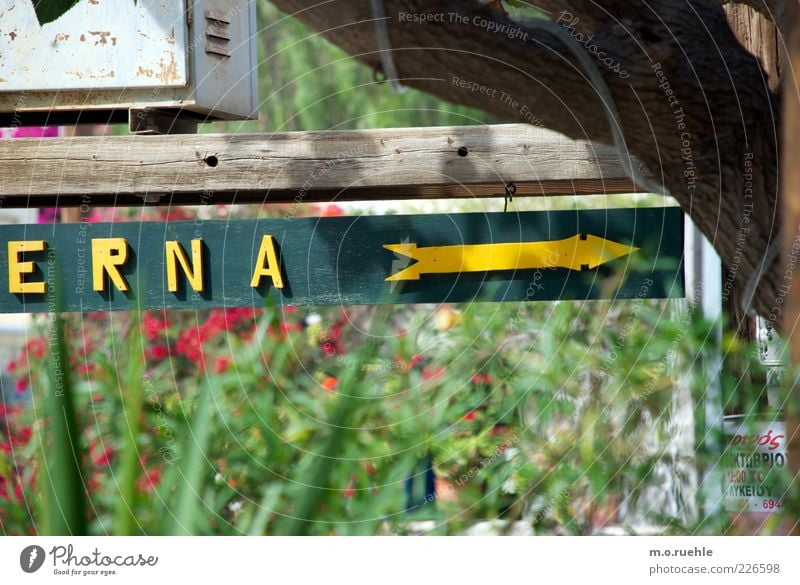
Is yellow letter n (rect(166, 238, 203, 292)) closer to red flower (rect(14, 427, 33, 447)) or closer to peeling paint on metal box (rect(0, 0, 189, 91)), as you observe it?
peeling paint on metal box (rect(0, 0, 189, 91))

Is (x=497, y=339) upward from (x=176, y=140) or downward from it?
downward

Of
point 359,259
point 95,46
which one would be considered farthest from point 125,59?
point 359,259

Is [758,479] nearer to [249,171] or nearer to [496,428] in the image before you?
[496,428]

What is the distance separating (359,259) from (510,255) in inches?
11.5

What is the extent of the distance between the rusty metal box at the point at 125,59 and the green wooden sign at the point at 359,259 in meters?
0.25

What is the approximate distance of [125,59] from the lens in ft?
6.33

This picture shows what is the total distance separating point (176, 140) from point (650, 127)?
92cm

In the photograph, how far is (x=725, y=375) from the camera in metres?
2.17

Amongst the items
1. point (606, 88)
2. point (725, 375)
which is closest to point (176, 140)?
point (606, 88)

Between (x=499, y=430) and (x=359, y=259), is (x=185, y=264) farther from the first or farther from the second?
(x=499, y=430)

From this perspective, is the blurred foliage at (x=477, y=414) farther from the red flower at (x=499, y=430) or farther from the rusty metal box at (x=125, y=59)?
the rusty metal box at (x=125, y=59)

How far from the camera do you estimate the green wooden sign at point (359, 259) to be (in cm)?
188
